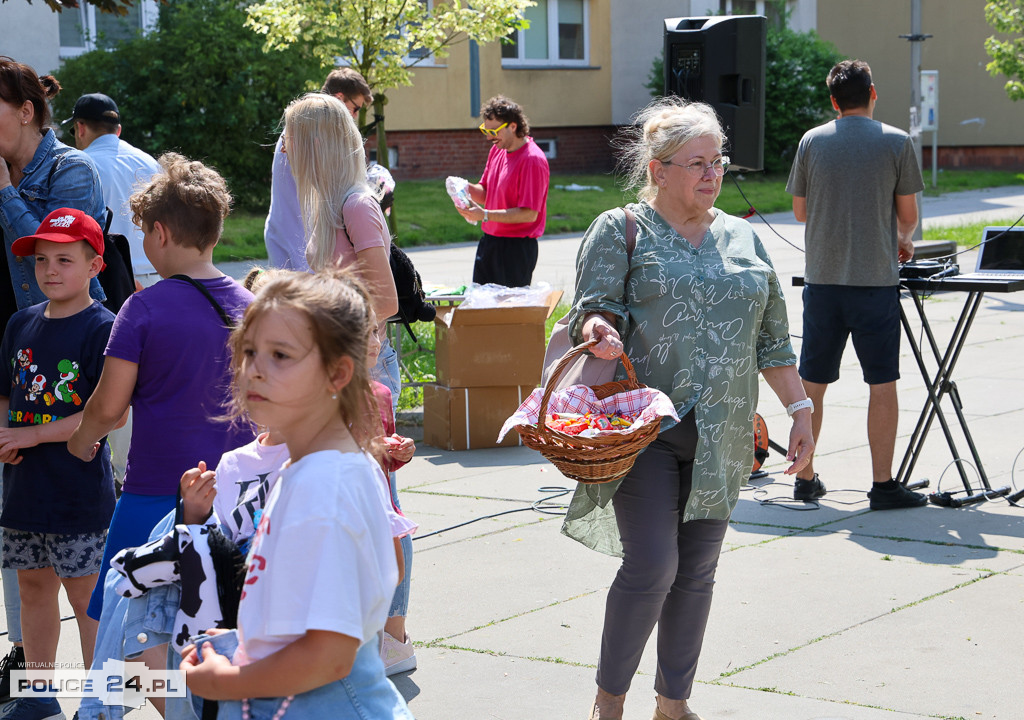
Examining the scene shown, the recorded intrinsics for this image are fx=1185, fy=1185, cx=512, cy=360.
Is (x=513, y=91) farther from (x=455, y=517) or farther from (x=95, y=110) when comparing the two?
(x=455, y=517)

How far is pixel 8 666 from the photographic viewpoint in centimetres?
409

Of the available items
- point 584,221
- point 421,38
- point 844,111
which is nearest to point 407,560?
point 844,111

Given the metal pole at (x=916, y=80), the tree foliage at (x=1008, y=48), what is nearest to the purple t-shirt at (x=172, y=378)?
the metal pole at (x=916, y=80)

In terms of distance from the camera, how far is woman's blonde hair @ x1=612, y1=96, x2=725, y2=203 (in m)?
3.52

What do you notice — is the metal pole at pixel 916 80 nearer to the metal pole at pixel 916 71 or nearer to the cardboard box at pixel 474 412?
the metal pole at pixel 916 71

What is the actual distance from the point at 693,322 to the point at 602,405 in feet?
1.19

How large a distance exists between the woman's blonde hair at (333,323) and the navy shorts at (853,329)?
4.35 metres

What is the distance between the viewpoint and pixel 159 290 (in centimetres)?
321

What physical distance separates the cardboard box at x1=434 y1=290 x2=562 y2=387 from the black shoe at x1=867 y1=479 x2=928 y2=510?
2.32m

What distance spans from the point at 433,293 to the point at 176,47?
13.1 m

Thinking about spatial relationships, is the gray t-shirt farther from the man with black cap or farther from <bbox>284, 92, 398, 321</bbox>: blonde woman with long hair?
the man with black cap

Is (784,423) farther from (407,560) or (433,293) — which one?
(407,560)

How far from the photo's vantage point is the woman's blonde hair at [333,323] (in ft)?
6.85

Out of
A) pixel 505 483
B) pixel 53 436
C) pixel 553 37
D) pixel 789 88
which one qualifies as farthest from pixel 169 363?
pixel 789 88
